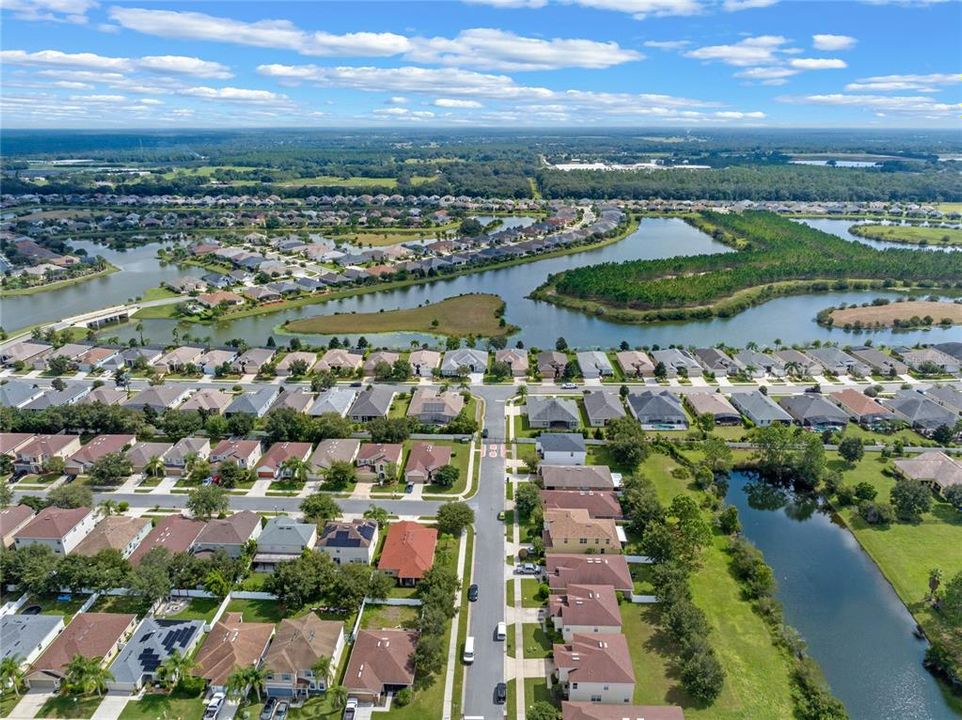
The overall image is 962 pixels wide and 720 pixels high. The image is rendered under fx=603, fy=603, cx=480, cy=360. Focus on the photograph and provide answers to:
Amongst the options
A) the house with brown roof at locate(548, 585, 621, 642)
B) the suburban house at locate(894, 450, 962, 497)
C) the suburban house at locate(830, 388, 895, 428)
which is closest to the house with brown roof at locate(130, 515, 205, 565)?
the house with brown roof at locate(548, 585, 621, 642)

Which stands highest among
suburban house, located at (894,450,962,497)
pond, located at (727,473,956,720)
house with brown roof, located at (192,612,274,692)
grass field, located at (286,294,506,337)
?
grass field, located at (286,294,506,337)

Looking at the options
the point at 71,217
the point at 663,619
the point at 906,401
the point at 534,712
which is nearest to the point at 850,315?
the point at 906,401

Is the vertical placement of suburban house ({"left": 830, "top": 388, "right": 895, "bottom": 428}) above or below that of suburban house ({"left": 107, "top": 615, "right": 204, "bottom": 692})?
above

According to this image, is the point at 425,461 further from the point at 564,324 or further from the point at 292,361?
the point at 564,324

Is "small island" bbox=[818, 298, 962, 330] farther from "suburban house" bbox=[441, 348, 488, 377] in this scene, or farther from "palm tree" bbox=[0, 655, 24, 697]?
"palm tree" bbox=[0, 655, 24, 697]

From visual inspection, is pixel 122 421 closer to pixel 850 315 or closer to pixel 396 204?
pixel 850 315

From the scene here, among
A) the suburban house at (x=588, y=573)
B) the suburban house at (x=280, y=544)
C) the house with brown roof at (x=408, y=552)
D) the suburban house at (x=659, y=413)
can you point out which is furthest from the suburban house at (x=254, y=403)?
the suburban house at (x=659, y=413)

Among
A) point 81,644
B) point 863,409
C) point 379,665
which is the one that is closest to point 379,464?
point 379,665
